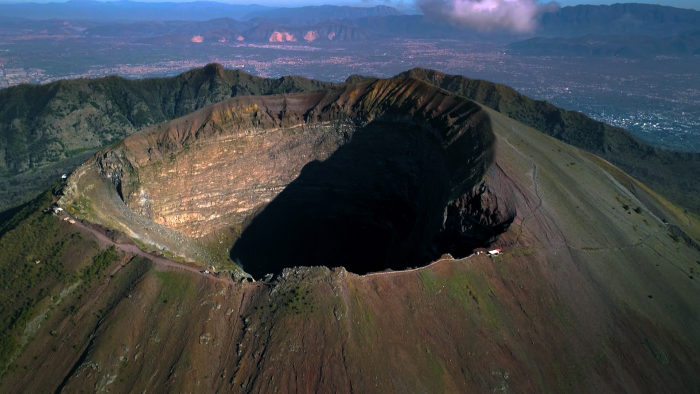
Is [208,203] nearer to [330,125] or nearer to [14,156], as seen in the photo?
[330,125]

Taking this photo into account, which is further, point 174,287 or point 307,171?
point 307,171

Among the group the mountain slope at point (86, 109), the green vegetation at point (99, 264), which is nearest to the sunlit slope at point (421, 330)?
the green vegetation at point (99, 264)

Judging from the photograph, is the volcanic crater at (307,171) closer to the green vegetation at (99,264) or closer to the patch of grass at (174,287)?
the green vegetation at (99,264)

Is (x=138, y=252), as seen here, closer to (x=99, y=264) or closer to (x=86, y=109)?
(x=99, y=264)

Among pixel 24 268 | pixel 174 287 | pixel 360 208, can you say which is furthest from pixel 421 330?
pixel 24 268

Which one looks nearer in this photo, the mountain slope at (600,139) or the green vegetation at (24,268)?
the green vegetation at (24,268)

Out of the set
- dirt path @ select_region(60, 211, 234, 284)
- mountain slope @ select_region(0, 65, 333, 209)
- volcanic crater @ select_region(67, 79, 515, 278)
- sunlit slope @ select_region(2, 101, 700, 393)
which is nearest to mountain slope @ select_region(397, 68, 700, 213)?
mountain slope @ select_region(0, 65, 333, 209)
